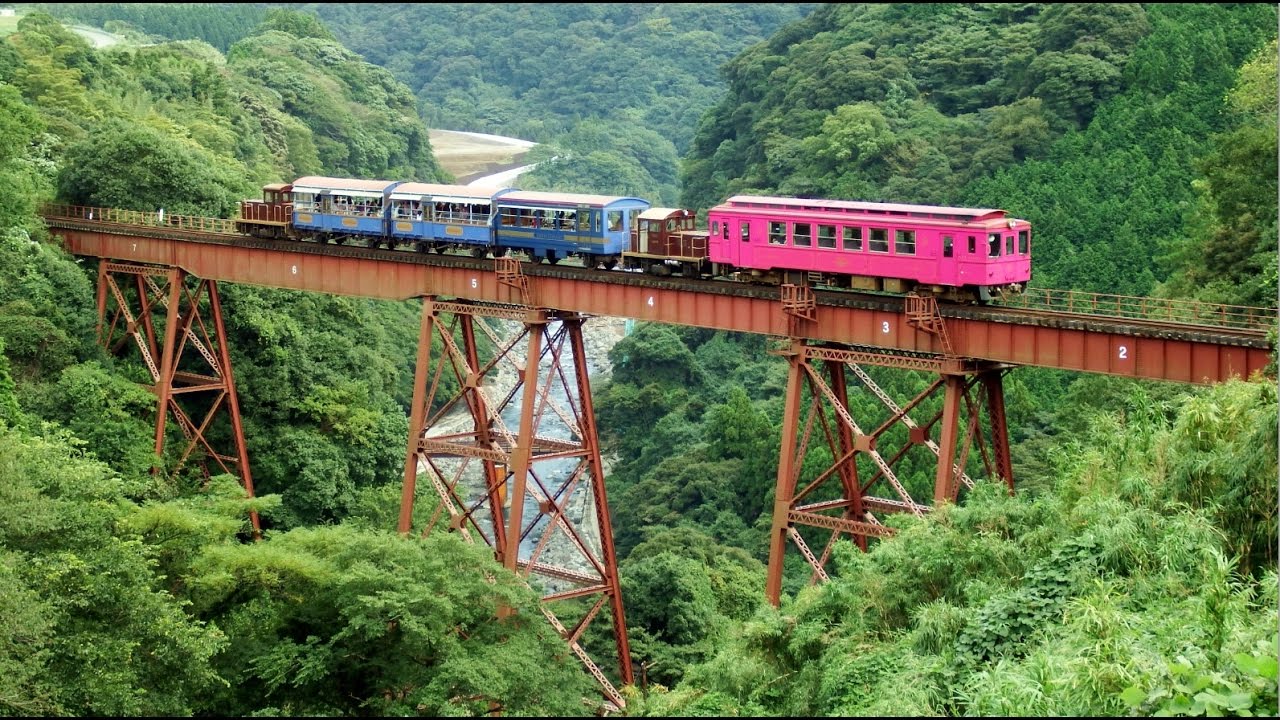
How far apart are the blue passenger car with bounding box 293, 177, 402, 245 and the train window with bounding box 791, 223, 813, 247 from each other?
1181 cm

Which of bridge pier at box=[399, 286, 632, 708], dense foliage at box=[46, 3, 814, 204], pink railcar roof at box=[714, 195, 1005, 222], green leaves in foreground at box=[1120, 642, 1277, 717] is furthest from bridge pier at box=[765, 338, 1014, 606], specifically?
dense foliage at box=[46, 3, 814, 204]

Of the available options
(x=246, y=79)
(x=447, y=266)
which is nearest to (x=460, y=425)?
(x=246, y=79)

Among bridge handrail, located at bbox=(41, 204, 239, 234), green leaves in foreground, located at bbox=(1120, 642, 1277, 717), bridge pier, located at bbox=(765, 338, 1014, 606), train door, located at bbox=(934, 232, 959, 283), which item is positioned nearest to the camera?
green leaves in foreground, located at bbox=(1120, 642, 1277, 717)

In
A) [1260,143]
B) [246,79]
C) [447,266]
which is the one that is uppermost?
[246,79]

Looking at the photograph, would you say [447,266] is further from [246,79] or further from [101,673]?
[246,79]

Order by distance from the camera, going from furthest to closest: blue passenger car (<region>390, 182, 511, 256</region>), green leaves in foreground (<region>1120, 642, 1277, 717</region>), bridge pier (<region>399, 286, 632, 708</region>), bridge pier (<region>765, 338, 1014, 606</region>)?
blue passenger car (<region>390, 182, 511, 256</region>)
bridge pier (<region>399, 286, 632, 708</region>)
bridge pier (<region>765, 338, 1014, 606</region>)
green leaves in foreground (<region>1120, 642, 1277, 717</region>)

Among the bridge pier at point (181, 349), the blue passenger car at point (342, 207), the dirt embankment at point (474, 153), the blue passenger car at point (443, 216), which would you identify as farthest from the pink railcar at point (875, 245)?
the dirt embankment at point (474, 153)

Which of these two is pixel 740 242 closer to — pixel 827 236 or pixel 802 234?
pixel 802 234

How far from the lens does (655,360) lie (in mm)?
66562

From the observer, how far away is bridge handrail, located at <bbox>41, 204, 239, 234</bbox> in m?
44.3

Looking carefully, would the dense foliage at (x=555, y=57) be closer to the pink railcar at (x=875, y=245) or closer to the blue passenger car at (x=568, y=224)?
the blue passenger car at (x=568, y=224)

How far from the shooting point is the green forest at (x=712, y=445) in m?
21.4

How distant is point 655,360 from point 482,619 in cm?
3811

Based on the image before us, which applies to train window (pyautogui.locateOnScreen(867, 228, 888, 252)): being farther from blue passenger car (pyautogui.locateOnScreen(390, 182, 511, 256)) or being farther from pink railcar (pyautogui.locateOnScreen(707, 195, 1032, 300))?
blue passenger car (pyautogui.locateOnScreen(390, 182, 511, 256))
